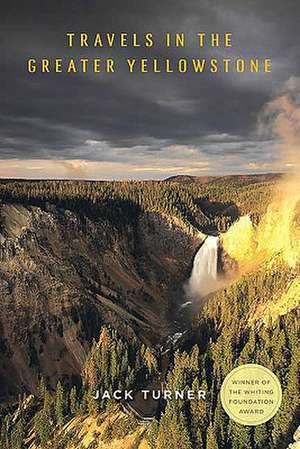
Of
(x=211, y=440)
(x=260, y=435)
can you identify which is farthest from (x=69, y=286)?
(x=260, y=435)

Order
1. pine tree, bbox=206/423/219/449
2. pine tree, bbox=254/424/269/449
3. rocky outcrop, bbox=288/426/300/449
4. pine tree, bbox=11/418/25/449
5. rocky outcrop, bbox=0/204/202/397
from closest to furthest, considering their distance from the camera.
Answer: rocky outcrop, bbox=288/426/300/449, pine tree, bbox=254/424/269/449, pine tree, bbox=206/423/219/449, pine tree, bbox=11/418/25/449, rocky outcrop, bbox=0/204/202/397

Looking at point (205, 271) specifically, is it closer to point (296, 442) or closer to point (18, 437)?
point (18, 437)

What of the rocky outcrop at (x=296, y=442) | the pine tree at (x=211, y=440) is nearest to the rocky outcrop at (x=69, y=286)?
the pine tree at (x=211, y=440)

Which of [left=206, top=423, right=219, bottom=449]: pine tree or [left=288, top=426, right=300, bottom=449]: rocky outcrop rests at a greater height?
[left=288, top=426, right=300, bottom=449]: rocky outcrop

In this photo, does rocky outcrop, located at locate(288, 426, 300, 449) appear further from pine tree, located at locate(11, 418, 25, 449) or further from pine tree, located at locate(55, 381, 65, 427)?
pine tree, located at locate(11, 418, 25, 449)

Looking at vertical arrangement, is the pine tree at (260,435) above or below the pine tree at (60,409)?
above

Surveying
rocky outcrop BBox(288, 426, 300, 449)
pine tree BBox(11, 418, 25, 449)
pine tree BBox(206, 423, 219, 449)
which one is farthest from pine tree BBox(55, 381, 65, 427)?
rocky outcrop BBox(288, 426, 300, 449)

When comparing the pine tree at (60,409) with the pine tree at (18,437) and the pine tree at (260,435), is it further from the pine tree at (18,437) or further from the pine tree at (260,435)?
the pine tree at (260,435)

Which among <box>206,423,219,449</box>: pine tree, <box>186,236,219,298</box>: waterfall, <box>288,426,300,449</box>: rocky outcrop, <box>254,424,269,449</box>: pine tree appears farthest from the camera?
<box>186,236,219,298</box>: waterfall
